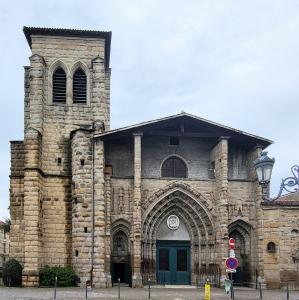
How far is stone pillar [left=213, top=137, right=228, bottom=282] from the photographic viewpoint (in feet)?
95.0

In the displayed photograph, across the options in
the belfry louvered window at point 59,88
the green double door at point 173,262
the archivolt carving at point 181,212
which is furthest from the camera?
the belfry louvered window at point 59,88

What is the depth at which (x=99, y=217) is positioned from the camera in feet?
93.4

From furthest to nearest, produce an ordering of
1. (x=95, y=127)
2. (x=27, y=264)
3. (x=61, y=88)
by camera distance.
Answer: (x=61, y=88) < (x=95, y=127) < (x=27, y=264)

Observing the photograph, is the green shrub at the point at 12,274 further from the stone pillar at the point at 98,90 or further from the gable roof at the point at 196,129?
the stone pillar at the point at 98,90

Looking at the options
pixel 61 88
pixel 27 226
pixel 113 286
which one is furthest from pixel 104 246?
→ pixel 61 88

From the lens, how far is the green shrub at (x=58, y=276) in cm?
2778

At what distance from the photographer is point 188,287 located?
28969 millimetres

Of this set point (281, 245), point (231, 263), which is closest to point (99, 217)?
point (281, 245)

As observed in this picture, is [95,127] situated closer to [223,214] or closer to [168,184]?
[168,184]

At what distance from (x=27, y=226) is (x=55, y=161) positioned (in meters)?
4.05

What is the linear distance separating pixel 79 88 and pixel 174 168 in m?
6.87

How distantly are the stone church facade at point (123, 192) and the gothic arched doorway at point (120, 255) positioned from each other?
0.05m

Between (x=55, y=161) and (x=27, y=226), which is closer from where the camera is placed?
(x=27, y=226)

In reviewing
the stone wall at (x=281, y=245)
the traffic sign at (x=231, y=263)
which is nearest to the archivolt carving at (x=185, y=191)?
the stone wall at (x=281, y=245)
